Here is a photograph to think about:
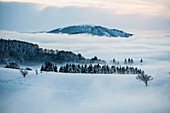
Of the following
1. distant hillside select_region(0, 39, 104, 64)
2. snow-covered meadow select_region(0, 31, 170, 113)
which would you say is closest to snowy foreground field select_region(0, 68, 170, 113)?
snow-covered meadow select_region(0, 31, 170, 113)

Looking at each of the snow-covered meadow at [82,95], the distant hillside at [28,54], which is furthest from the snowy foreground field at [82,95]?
the distant hillside at [28,54]

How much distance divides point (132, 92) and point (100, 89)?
7250 mm

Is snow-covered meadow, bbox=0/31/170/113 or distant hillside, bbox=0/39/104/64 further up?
distant hillside, bbox=0/39/104/64

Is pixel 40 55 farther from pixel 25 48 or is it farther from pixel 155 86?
pixel 155 86

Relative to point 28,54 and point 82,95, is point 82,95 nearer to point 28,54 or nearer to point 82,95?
point 82,95

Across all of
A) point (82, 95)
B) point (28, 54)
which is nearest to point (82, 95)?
point (82, 95)

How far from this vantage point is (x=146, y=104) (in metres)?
31.9

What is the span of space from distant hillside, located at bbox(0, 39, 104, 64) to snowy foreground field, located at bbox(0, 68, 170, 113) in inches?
3934

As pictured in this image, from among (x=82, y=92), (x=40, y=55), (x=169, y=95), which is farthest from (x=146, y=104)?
(x=40, y=55)

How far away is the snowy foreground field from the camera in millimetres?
31484

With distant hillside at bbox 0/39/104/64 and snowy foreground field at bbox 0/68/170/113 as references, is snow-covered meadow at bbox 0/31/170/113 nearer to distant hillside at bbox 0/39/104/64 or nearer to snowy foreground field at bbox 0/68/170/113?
snowy foreground field at bbox 0/68/170/113

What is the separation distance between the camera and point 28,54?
15862 centimetres

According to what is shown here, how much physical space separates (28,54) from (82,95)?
129969 millimetres

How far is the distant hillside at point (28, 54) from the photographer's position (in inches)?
5685
